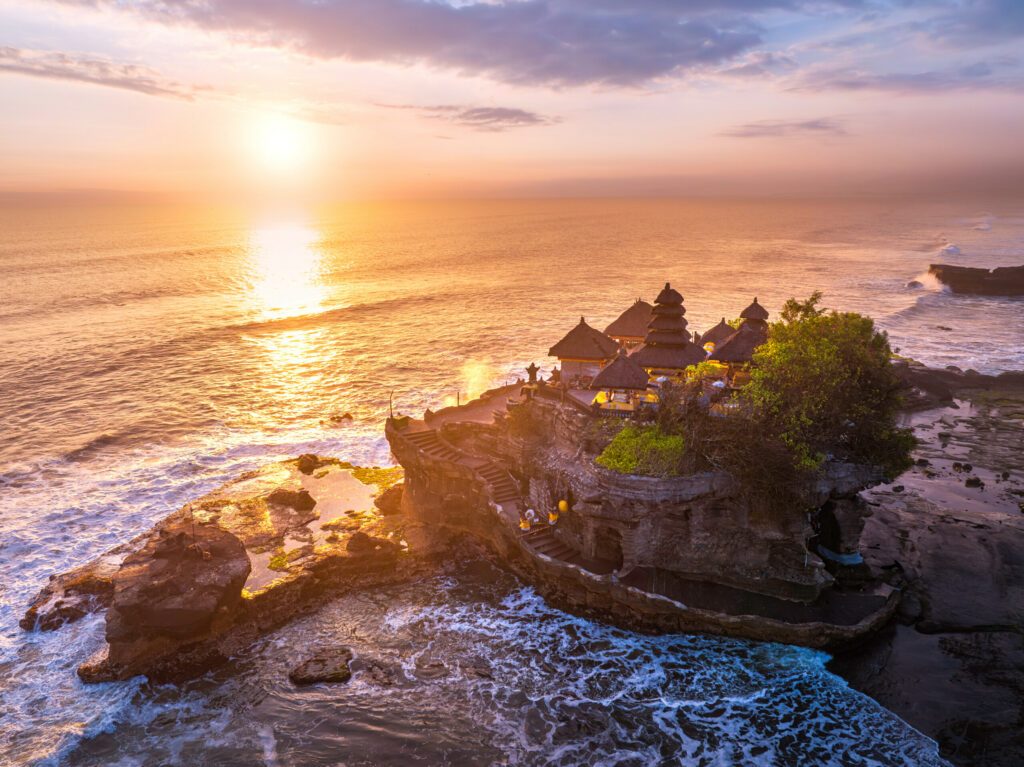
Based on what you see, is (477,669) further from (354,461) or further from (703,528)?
(354,461)

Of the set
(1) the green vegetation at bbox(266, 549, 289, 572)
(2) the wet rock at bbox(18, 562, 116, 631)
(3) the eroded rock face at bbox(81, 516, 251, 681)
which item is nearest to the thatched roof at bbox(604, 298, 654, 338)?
(1) the green vegetation at bbox(266, 549, 289, 572)

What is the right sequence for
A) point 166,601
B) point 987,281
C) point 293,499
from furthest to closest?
point 987,281, point 293,499, point 166,601

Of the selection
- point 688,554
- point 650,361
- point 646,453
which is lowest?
point 688,554

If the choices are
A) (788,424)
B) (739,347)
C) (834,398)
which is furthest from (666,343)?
(834,398)

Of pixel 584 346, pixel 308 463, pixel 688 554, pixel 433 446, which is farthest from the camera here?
pixel 308 463

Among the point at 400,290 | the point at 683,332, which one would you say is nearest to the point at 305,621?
the point at 683,332

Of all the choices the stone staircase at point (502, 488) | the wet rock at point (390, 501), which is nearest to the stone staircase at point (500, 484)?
the stone staircase at point (502, 488)

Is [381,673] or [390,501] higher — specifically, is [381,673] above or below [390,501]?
below
